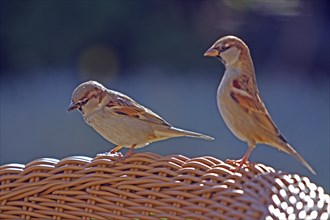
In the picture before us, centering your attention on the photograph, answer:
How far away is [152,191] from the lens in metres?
2.11

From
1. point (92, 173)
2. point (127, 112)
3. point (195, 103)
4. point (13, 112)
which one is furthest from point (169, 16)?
point (92, 173)

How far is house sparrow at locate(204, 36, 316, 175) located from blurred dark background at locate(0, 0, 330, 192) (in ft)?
12.4

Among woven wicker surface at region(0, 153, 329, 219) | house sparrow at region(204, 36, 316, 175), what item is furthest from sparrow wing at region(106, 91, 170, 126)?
woven wicker surface at region(0, 153, 329, 219)

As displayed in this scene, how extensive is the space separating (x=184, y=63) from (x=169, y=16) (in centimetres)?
48

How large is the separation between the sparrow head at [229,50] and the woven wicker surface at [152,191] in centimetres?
42

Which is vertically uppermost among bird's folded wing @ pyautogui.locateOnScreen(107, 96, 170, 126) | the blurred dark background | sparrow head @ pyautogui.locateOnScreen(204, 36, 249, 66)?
the blurred dark background

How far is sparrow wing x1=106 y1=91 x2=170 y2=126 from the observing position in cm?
283

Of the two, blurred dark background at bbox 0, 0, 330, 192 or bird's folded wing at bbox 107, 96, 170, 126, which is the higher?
blurred dark background at bbox 0, 0, 330, 192

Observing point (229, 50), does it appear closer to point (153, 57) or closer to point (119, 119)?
point (119, 119)

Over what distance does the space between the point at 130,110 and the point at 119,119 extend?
0.05 m

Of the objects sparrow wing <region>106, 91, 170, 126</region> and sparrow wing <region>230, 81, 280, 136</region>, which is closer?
sparrow wing <region>230, 81, 280, 136</region>

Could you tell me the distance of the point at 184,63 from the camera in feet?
24.1

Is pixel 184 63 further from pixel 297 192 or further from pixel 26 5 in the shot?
pixel 297 192

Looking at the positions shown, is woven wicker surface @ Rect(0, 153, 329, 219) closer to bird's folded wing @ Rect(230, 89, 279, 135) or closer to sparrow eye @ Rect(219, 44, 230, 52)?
bird's folded wing @ Rect(230, 89, 279, 135)
